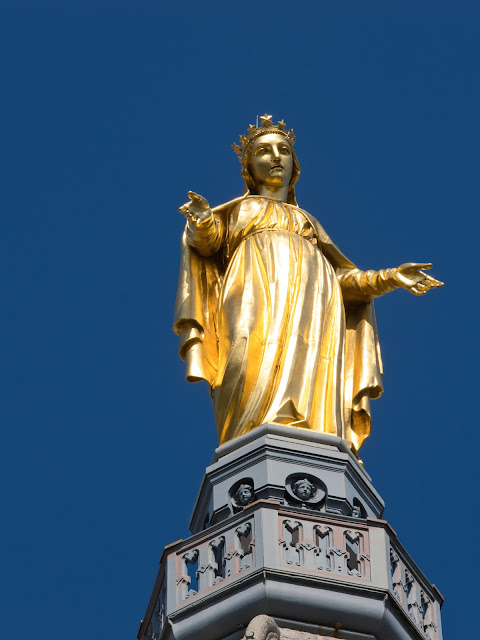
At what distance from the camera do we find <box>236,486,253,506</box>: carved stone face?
59.5 feet

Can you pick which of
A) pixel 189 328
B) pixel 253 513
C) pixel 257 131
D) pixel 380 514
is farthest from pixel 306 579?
pixel 257 131

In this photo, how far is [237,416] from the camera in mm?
19016

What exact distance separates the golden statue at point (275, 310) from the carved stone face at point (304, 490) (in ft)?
2.50

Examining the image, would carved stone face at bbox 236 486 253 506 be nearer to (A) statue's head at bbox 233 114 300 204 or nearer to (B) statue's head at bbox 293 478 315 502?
(B) statue's head at bbox 293 478 315 502

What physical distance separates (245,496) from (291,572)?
4.91 feet

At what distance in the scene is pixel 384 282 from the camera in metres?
20.6

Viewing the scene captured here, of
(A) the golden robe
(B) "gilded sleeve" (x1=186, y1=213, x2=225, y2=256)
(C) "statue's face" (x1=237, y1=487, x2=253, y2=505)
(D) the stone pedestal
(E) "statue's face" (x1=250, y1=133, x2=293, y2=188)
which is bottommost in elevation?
(D) the stone pedestal

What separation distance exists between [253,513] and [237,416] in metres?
1.87

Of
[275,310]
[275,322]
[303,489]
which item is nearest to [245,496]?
[303,489]

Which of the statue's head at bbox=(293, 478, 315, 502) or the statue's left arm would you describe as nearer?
the statue's head at bbox=(293, 478, 315, 502)

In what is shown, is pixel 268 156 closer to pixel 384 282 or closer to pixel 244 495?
pixel 384 282

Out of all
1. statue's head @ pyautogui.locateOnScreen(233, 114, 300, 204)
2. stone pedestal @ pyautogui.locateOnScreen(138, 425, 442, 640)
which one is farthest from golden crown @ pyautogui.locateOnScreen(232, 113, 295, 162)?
stone pedestal @ pyautogui.locateOnScreen(138, 425, 442, 640)

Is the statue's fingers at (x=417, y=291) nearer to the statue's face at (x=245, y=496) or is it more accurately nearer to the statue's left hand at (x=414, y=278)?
the statue's left hand at (x=414, y=278)

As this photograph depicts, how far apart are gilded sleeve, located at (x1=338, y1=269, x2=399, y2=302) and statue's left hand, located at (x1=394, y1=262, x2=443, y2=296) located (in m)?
0.08
